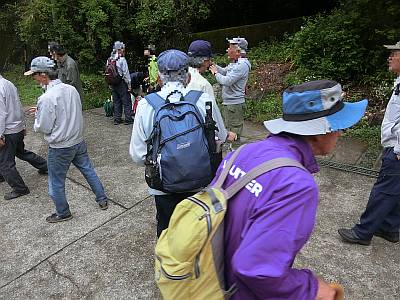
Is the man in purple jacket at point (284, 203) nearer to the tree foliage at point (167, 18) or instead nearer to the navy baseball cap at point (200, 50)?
the navy baseball cap at point (200, 50)

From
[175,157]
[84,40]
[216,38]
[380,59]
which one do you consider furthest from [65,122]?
[216,38]

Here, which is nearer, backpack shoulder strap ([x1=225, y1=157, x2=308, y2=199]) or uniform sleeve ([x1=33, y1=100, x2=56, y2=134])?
backpack shoulder strap ([x1=225, y1=157, x2=308, y2=199])

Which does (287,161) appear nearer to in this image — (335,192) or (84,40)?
(335,192)

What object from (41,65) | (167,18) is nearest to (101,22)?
(167,18)

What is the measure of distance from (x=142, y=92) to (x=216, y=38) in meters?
5.04

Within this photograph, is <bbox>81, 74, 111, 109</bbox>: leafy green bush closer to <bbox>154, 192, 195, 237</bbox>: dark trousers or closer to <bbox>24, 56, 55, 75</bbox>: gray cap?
<bbox>24, 56, 55, 75</bbox>: gray cap

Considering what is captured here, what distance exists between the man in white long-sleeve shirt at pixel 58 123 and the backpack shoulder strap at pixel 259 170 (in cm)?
276

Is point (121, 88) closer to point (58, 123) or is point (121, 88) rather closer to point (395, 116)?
point (58, 123)

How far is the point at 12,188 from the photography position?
4.78 metres

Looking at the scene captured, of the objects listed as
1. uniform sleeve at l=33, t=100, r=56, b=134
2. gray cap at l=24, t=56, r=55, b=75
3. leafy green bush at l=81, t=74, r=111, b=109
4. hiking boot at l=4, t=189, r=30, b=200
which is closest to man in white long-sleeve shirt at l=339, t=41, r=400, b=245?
uniform sleeve at l=33, t=100, r=56, b=134

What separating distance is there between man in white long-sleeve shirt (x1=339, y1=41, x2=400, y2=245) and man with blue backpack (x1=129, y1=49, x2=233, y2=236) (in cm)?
149

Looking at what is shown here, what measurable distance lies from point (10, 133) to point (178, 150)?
301 centimetres

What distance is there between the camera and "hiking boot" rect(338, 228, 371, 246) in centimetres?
332

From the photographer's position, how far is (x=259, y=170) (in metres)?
1.28
